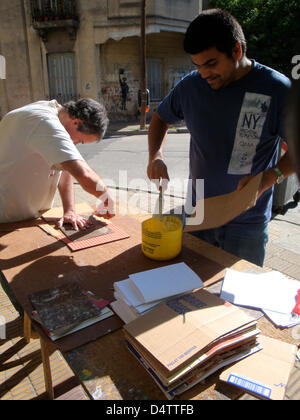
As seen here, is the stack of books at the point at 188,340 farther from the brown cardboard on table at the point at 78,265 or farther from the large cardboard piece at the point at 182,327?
the brown cardboard on table at the point at 78,265

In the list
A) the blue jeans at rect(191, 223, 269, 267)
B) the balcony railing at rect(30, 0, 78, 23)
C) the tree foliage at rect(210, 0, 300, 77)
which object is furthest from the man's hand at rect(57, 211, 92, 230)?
the tree foliage at rect(210, 0, 300, 77)

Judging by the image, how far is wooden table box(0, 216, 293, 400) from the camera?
0.85 meters

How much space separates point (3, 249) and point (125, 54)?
1348 cm

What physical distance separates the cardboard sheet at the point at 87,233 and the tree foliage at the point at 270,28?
586 inches

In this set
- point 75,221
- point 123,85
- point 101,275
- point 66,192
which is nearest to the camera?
point 101,275

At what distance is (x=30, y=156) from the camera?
6.06 feet

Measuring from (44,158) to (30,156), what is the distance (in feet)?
0.72

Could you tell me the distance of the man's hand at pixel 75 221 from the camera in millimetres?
1874

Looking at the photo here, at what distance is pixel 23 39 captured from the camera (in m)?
13.6

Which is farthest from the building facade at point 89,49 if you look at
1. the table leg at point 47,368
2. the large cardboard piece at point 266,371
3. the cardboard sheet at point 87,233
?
the large cardboard piece at point 266,371

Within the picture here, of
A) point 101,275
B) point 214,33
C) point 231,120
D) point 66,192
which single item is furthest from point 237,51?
point 66,192

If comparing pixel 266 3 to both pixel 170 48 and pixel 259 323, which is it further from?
pixel 259 323

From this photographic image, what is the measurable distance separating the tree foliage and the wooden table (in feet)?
49.6

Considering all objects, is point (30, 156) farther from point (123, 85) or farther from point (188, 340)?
point (123, 85)
